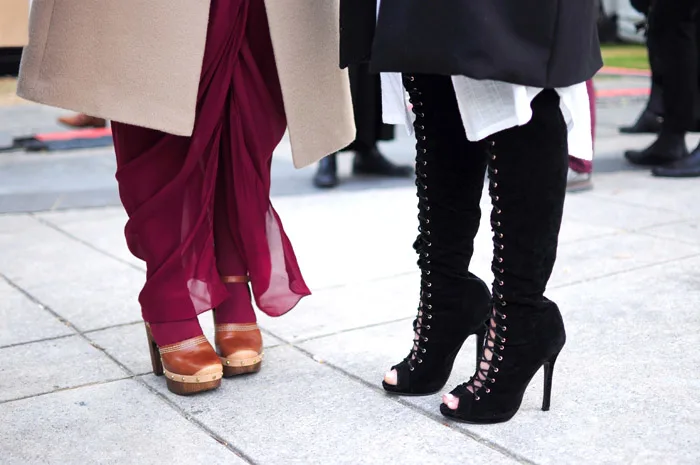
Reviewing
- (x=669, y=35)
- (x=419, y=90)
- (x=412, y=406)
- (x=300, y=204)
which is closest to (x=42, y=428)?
(x=412, y=406)

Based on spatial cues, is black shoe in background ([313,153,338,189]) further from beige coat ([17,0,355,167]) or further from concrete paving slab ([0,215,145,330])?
beige coat ([17,0,355,167])

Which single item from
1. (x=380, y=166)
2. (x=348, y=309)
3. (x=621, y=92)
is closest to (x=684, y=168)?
(x=380, y=166)

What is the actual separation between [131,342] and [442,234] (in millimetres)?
1184

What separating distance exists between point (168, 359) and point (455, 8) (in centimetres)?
125

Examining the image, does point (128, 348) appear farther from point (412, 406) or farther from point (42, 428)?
point (412, 406)

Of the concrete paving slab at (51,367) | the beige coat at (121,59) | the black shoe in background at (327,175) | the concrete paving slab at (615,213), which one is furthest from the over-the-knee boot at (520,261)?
the black shoe in background at (327,175)

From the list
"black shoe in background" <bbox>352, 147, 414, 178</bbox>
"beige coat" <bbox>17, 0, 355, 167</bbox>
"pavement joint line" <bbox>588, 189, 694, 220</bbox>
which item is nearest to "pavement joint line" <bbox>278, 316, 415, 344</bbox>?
"beige coat" <bbox>17, 0, 355, 167</bbox>

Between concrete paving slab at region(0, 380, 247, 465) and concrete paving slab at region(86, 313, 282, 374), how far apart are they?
203 millimetres

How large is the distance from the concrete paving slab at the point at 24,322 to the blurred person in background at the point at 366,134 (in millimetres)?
2402

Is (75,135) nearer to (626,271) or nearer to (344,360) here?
(626,271)

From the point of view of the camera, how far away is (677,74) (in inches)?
228

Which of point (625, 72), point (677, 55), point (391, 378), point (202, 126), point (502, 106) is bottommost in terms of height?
point (625, 72)

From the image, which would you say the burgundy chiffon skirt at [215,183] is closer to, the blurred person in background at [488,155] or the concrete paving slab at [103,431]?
the concrete paving slab at [103,431]

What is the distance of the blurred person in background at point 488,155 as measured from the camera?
75.9 inches
